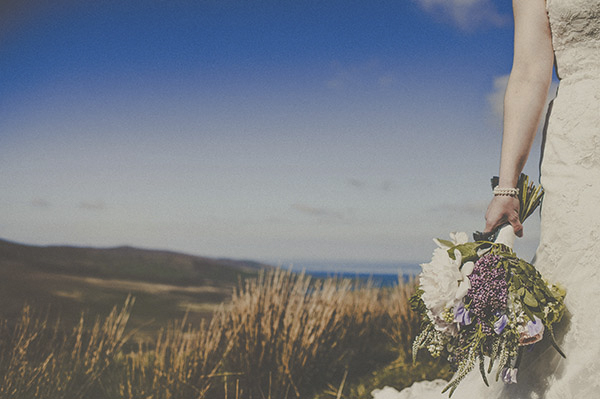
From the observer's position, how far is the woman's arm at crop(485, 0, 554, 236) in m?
2.04

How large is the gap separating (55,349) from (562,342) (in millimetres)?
3421

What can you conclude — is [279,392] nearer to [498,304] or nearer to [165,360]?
[165,360]

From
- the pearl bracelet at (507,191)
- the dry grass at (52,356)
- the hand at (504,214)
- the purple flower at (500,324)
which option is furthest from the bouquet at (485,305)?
the dry grass at (52,356)

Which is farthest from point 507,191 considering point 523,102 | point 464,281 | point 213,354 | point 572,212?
point 213,354

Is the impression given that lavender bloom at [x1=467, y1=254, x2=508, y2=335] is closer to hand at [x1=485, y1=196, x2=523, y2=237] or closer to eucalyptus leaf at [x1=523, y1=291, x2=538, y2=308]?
eucalyptus leaf at [x1=523, y1=291, x2=538, y2=308]

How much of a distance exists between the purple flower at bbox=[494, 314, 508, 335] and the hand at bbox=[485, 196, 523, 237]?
16.6 inches

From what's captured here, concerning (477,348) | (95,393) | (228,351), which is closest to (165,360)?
(228,351)

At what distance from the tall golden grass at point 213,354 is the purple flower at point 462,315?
165 cm

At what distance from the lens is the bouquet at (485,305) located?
1.74 metres

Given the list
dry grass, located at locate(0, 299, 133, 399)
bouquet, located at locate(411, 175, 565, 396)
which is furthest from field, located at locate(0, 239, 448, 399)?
bouquet, located at locate(411, 175, 565, 396)

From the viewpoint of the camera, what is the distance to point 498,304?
1.75m

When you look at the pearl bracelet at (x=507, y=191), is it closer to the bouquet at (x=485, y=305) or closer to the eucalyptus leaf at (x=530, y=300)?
the bouquet at (x=485, y=305)

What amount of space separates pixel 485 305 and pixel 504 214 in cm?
46

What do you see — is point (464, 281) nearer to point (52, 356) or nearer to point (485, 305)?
point (485, 305)
